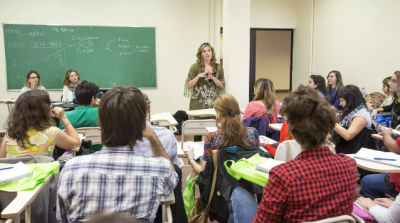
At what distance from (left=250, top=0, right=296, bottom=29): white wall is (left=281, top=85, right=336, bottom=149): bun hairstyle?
5500 millimetres

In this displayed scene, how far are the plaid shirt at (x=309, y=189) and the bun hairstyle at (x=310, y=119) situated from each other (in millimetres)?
45

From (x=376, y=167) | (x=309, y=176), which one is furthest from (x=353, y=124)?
Result: (x=309, y=176)

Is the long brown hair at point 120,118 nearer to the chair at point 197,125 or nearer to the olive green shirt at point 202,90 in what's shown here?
the chair at point 197,125

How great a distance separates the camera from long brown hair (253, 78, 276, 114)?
121 inches

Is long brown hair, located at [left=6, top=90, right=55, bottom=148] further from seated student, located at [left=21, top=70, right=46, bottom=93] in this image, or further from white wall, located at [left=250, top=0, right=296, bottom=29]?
white wall, located at [left=250, top=0, right=296, bottom=29]

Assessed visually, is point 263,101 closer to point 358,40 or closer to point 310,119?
point 310,119

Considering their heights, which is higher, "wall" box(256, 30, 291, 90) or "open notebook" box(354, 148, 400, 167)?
"wall" box(256, 30, 291, 90)

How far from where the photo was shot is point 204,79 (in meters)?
4.20

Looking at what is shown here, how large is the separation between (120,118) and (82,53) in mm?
5057

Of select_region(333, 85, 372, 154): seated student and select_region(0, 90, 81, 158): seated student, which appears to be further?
select_region(333, 85, 372, 154): seated student

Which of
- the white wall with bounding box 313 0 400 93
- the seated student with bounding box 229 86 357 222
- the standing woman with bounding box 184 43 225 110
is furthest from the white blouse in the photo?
the seated student with bounding box 229 86 357 222

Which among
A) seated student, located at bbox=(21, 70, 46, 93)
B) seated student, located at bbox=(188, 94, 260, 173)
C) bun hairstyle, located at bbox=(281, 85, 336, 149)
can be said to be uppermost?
seated student, located at bbox=(21, 70, 46, 93)

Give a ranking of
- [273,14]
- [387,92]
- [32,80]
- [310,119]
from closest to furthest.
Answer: [310,119], [387,92], [32,80], [273,14]

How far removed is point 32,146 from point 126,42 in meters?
4.32
